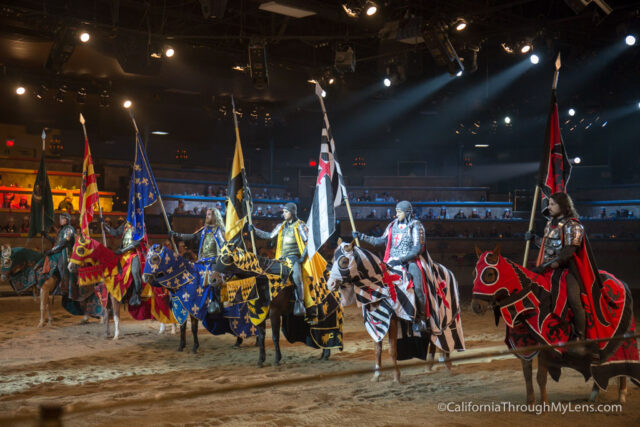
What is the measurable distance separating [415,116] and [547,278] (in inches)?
743

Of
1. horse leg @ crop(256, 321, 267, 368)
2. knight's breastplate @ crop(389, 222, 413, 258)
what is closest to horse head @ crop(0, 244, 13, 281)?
horse leg @ crop(256, 321, 267, 368)

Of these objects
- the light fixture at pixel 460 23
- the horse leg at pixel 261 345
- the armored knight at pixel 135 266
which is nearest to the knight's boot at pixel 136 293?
the armored knight at pixel 135 266

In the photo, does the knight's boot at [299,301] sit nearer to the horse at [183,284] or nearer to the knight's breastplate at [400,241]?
the horse at [183,284]

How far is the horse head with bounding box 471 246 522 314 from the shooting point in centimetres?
506

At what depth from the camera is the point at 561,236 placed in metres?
5.34

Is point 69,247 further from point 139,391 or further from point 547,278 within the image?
point 547,278

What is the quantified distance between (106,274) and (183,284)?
2.42m

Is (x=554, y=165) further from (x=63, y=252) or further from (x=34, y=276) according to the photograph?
(x=34, y=276)

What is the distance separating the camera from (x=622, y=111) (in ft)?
65.7

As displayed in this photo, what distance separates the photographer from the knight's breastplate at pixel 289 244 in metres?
7.98

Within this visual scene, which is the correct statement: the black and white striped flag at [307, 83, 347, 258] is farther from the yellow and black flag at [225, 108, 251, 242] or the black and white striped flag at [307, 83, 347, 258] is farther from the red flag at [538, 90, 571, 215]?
the red flag at [538, 90, 571, 215]

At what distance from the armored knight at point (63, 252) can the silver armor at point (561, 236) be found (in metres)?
A: 8.44

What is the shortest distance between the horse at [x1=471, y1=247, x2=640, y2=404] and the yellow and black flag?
12.9ft

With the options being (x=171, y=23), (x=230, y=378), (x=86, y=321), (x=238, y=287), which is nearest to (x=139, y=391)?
(x=230, y=378)
